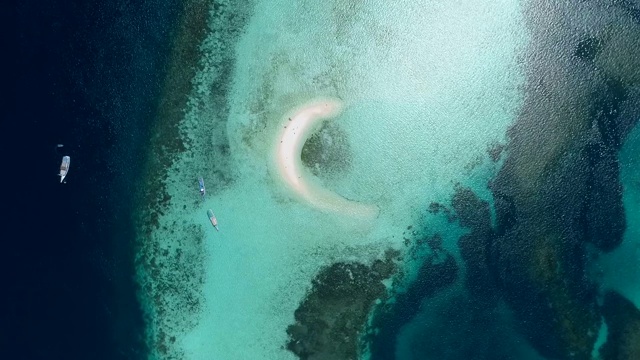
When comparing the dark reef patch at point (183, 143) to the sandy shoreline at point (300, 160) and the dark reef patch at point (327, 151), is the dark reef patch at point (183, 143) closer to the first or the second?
the sandy shoreline at point (300, 160)

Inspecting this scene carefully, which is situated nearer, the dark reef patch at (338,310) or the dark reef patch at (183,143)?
the dark reef patch at (183,143)

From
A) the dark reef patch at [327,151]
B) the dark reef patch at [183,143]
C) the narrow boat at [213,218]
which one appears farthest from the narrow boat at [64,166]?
the dark reef patch at [327,151]

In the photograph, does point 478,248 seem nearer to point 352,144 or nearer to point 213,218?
point 352,144

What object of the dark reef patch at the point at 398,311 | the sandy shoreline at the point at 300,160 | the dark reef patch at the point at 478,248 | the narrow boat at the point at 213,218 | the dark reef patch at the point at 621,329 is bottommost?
the dark reef patch at the point at 621,329

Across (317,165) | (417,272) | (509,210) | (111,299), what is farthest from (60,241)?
(509,210)

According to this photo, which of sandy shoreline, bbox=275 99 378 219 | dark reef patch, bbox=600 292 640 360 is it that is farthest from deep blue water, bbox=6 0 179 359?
dark reef patch, bbox=600 292 640 360

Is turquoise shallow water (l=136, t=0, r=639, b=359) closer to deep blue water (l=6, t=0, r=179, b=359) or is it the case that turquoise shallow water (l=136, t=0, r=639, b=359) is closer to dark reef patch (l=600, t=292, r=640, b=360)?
dark reef patch (l=600, t=292, r=640, b=360)
